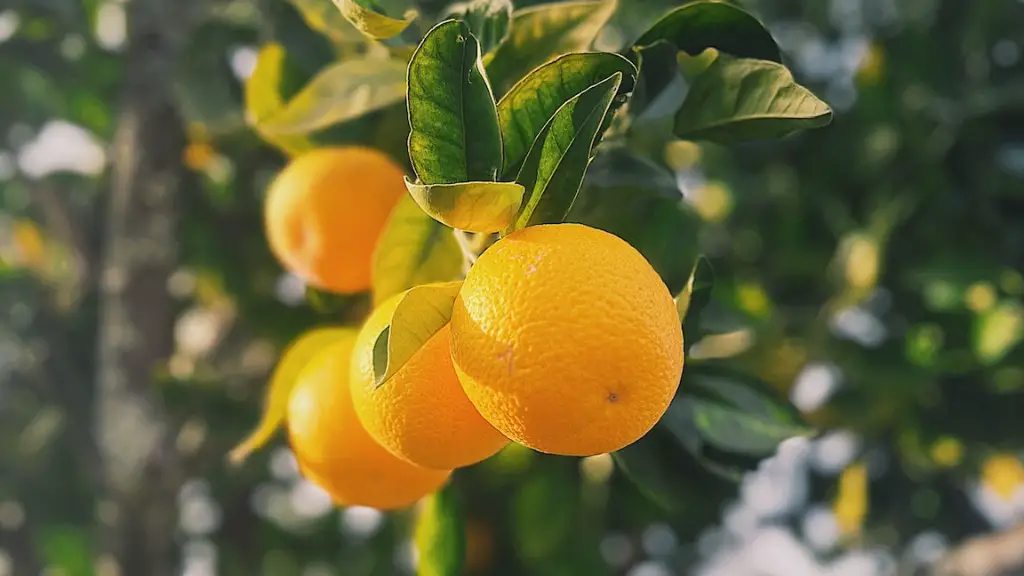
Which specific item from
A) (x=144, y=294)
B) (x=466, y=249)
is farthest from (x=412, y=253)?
(x=144, y=294)

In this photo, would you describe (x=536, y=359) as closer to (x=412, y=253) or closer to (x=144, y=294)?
(x=412, y=253)

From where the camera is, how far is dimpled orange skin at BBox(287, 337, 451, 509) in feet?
2.37

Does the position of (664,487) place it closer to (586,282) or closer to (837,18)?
(586,282)

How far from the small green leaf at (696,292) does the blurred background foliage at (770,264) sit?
231mm

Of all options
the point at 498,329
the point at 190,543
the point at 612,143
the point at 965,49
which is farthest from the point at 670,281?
the point at 190,543

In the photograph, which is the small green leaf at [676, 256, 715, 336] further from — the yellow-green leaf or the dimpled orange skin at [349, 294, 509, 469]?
the yellow-green leaf

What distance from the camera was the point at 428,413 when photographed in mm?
Result: 585

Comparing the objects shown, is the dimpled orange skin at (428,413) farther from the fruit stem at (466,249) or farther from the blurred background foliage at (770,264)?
the blurred background foliage at (770,264)

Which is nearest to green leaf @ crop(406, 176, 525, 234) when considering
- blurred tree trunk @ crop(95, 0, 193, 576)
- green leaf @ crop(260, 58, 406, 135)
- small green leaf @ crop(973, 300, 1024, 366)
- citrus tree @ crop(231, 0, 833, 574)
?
citrus tree @ crop(231, 0, 833, 574)

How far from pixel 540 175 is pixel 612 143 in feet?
0.71

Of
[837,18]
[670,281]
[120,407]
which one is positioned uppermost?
[670,281]

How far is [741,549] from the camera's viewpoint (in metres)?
2.33

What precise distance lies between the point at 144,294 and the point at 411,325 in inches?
38.2

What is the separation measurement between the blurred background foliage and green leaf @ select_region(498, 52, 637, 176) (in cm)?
34
